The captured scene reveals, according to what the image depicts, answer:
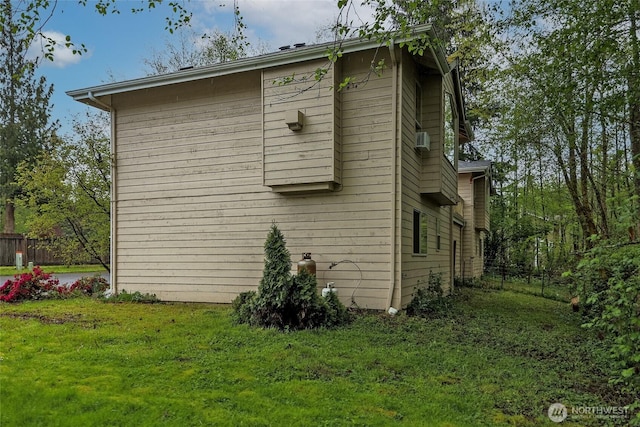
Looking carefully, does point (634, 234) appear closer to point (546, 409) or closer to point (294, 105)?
point (546, 409)

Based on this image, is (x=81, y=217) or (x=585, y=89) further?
(x=81, y=217)

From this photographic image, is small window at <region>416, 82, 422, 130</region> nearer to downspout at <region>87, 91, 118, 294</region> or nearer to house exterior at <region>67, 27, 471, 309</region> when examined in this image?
house exterior at <region>67, 27, 471, 309</region>

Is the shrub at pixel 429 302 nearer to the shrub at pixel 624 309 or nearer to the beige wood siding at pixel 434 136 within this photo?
the beige wood siding at pixel 434 136

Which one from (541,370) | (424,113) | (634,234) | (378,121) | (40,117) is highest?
(40,117)

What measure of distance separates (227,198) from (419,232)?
13.0 feet

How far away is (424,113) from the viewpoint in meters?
8.69

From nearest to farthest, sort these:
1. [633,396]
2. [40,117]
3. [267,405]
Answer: [267,405]
[633,396]
[40,117]

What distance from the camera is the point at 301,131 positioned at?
7.36 m

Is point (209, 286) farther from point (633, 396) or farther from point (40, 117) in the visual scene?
point (40, 117)

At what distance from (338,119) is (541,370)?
16.2ft

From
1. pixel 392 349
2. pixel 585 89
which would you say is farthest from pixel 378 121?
pixel 392 349

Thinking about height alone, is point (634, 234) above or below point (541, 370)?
above

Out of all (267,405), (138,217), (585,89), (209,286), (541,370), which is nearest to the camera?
(267,405)

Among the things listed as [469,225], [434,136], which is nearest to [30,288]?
[434,136]
